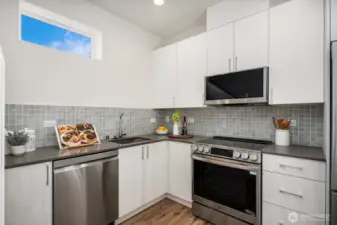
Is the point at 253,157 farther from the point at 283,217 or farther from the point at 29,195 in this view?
the point at 29,195

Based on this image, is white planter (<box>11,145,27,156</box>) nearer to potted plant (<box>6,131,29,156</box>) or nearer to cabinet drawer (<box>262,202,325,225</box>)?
potted plant (<box>6,131,29,156</box>)

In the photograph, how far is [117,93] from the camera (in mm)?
2656

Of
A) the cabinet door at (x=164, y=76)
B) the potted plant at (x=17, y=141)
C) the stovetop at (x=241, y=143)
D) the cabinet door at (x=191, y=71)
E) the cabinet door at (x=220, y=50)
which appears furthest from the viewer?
the cabinet door at (x=164, y=76)

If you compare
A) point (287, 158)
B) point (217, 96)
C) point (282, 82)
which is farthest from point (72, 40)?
point (287, 158)

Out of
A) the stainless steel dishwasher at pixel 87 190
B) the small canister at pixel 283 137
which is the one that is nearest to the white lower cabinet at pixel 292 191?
the small canister at pixel 283 137

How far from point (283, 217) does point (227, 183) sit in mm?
541

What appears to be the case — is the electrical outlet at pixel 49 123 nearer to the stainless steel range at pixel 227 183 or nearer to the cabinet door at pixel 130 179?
the cabinet door at pixel 130 179

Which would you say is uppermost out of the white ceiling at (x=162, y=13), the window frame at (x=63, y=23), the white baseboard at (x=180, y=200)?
the white ceiling at (x=162, y=13)

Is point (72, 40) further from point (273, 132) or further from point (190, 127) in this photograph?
point (273, 132)

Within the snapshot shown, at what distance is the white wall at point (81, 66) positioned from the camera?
1.74 m

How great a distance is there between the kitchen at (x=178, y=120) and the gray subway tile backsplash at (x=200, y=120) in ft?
0.04

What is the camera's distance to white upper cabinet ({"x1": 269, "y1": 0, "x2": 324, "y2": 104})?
1.59m

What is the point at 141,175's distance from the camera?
2.26 metres

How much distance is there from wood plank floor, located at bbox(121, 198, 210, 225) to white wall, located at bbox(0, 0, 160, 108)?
1.56 m
